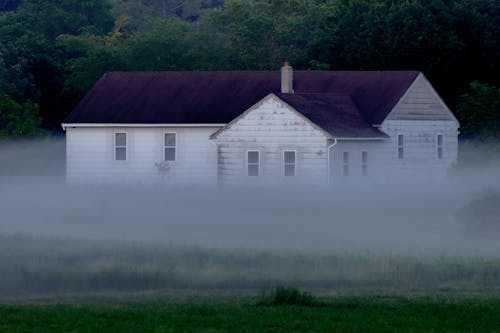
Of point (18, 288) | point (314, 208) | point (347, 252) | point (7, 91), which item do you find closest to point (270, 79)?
point (314, 208)

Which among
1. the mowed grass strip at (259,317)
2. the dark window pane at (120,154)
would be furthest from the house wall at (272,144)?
the mowed grass strip at (259,317)

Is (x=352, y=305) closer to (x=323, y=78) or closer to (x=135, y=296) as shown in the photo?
(x=135, y=296)

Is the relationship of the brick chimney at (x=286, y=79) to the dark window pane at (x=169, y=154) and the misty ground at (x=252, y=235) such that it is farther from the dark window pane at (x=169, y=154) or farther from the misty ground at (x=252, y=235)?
the misty ground at (x=252, y=235)

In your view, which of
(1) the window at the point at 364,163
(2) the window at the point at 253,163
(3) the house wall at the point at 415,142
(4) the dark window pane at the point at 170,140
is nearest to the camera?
(2) the window at the point at 253,163

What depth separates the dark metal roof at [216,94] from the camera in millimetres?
61434

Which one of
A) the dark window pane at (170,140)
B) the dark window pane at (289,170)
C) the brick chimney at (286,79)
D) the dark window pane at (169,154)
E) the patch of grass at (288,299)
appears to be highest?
the brick chimney at (286,79)

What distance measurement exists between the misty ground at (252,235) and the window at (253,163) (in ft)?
3.94

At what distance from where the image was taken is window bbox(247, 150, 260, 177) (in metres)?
58.5

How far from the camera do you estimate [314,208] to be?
169 feet

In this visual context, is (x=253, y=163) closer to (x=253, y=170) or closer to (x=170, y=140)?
(x=253, y=170)

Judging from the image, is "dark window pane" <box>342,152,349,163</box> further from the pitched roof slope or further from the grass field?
the grass field

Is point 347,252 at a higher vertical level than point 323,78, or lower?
lower

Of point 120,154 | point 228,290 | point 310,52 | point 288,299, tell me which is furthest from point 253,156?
point 288,299

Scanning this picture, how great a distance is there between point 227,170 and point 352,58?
67.1 feet
